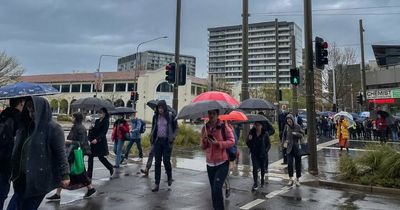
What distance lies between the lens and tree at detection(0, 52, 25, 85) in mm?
51062

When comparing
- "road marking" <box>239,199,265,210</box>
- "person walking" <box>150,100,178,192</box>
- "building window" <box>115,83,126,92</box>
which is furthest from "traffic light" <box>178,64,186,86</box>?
"building window" <box>115,83,126,92</box>

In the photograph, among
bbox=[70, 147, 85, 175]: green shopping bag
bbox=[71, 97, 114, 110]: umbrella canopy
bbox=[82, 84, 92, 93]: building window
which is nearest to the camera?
bbox=[70, 147, 85, 175]: green shopping bag

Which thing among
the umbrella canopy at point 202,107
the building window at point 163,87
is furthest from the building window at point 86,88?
the umbrella canopy at point 202,107

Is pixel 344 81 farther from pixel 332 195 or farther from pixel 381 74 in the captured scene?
pixel 332 195

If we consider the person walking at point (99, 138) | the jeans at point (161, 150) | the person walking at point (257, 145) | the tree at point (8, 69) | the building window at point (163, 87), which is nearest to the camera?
the jeans at point (161, 150)

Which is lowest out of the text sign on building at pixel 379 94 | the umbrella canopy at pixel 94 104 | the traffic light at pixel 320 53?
the umbrella canopy at pixel 94 104

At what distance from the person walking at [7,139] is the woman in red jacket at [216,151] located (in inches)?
107

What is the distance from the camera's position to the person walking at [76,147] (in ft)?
23.4

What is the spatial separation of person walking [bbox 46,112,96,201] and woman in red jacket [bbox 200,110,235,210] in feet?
8.83

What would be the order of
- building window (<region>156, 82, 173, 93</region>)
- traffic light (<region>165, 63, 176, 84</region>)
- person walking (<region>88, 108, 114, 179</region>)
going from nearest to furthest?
person walking (<region>88, 108, 114, 179</region>), traffic light (<region>165, 63, 176, 84</region>), building window (<region>156, 82, 173, 93</region>)

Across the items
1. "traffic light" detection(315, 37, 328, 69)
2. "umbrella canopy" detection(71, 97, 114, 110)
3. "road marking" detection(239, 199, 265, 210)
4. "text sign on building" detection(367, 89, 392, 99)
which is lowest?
"road marking" detection(239, 199, 265, 210)

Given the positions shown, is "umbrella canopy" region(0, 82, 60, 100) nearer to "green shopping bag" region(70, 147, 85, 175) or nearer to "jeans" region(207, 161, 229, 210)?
"green shopping bag" region(70, 147, 85, 175)

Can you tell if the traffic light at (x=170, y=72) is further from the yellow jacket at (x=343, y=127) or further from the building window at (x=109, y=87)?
the building window at (x=109, y=87)

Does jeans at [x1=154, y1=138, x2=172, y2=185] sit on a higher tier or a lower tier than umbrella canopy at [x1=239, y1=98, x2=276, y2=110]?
lower
